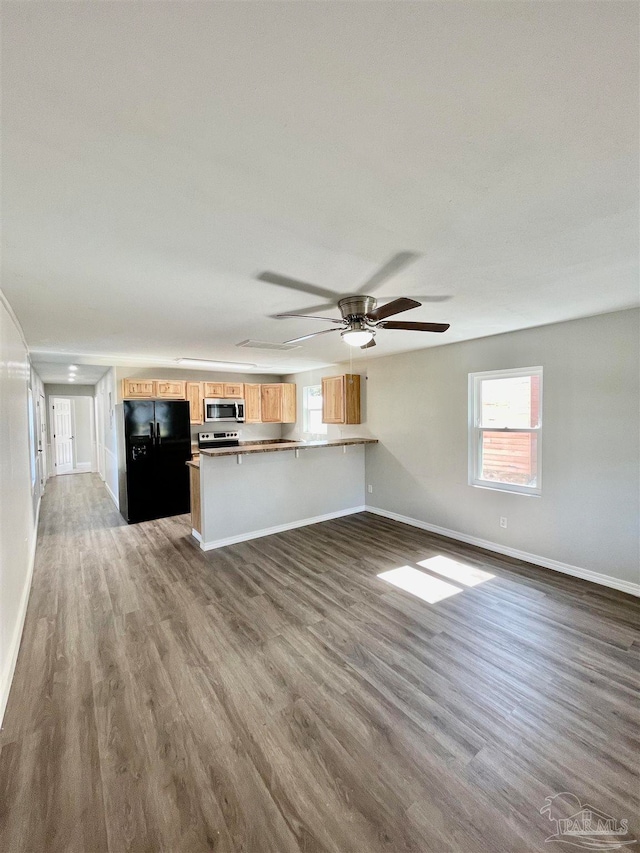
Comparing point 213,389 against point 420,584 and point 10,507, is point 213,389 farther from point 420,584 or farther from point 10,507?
point 420,584

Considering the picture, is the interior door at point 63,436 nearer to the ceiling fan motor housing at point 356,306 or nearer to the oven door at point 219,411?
the oven door at point 219,411

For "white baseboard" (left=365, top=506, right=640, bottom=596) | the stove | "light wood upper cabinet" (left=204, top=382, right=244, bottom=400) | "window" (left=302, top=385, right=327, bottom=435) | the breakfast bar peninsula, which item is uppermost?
"light wood upper cabinet" (left=204, top=382, right=244, bottom=400)

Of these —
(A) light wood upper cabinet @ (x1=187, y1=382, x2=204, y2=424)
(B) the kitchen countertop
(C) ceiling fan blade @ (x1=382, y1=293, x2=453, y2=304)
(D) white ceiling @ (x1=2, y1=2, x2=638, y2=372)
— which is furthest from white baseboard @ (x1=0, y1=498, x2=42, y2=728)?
(A) light wood upper cabinet @ (x1=187, y1=382, x2=204, y2=424)

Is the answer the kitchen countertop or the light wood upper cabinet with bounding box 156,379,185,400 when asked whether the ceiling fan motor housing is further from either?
the light wood upper cabinet with bounding box 156,379,185,400

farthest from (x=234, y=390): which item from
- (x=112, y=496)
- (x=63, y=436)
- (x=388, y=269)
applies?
(x=63, y=436)

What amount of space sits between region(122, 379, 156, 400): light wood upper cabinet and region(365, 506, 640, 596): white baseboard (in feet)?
14.5

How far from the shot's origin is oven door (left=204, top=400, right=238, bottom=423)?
6653mm

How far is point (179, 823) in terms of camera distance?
4.59 feet

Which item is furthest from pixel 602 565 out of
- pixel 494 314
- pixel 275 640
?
pixel 275 640

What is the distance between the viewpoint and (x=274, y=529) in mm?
4820

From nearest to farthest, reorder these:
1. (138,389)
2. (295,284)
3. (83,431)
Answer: (295,284) < (138,389) < (83,431)

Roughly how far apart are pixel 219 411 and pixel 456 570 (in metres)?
Result: 4.87

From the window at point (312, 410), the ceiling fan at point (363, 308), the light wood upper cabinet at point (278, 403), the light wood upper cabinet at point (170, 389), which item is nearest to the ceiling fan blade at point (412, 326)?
the ceiling fan at point (363, 308)

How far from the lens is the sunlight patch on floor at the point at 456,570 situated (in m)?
3.43
